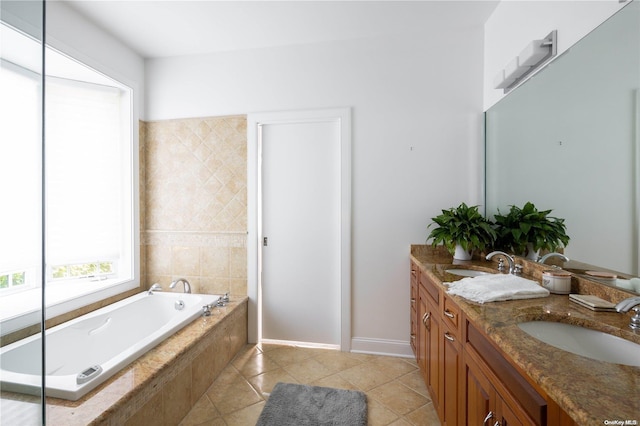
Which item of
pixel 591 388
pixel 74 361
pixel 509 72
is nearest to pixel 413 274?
pixel 509 72

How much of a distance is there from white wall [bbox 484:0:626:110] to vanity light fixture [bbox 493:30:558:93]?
49 millimetres

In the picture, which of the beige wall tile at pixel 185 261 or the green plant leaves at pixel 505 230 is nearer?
the green plant leaves at pixel 505 230

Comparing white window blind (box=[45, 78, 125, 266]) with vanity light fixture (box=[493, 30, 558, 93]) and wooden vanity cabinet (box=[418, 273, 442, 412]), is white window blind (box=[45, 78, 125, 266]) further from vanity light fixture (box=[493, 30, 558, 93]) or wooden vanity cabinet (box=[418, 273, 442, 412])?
vanity light fixture (box=[493, 30, 558, 93])

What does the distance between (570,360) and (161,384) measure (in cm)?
181

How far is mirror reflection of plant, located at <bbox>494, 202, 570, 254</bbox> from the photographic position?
1.49 m

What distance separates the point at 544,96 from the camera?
1578 mm

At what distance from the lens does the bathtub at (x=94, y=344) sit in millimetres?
632

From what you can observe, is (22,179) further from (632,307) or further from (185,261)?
(185,261)

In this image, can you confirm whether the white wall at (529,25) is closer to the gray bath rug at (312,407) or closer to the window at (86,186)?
the gray bath rug at (312,407)

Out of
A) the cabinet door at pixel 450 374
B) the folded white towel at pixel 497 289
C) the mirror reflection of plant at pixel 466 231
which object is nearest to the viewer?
the folded white towel at pixel 497 289

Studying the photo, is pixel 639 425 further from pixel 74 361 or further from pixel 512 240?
pixel 74 361

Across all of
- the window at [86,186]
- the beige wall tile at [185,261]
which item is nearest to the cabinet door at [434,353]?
the beige wall tile at [185,261]

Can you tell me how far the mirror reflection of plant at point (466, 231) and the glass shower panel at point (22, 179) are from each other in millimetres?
2148

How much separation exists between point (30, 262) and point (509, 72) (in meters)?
2.47
